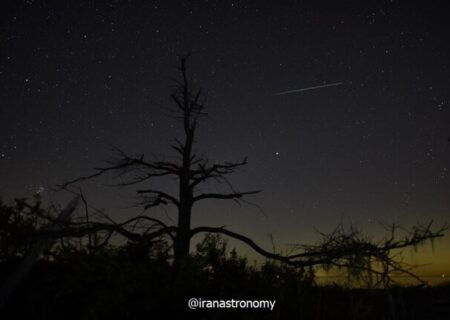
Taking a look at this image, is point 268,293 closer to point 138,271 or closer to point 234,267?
point 234,267

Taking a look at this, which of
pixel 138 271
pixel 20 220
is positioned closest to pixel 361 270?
pixel 138 271

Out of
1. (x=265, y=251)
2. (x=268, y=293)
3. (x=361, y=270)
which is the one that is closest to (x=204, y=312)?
(x=268, y=293)

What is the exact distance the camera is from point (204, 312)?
836 cm

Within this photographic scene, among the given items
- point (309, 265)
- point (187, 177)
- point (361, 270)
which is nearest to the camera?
point (361, 270)

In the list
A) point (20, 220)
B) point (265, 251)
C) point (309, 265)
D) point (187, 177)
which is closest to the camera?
point (309, 265)

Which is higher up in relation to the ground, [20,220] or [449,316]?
[20,220]

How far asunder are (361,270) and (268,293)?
2099mm

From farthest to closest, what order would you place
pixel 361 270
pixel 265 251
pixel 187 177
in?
pixel 187 177, pixel 265 251, pixel 361 270

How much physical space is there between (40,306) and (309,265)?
6357 millimetres

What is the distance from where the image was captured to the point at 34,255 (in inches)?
393

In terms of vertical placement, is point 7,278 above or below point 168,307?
above

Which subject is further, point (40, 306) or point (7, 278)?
point (7, 278)

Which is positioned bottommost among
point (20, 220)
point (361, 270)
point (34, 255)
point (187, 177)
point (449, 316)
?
point (449, 316)

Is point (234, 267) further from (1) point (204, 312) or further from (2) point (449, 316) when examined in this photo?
(2) point (449, 316)
